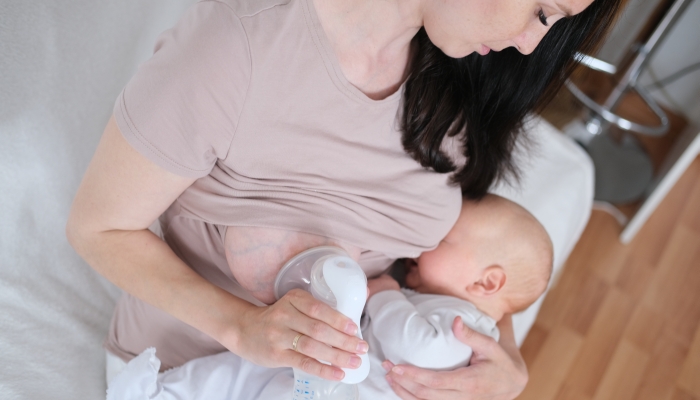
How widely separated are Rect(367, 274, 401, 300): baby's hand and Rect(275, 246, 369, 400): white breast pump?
28cm

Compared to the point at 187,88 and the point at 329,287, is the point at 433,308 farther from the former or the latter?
the point at 187,88

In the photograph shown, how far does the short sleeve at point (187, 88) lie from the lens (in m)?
0.73

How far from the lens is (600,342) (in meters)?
1.94

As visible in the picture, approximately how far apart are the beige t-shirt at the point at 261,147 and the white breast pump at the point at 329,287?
0.07 metres

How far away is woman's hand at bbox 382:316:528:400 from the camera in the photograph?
1003 millimetres

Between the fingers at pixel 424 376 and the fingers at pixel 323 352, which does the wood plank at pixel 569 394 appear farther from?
the fingers at pixel 323 352

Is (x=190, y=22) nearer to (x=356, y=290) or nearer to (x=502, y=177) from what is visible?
(x=356, y=290)

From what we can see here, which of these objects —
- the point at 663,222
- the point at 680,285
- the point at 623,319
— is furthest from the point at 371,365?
the point at 663,222

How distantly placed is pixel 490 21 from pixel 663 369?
1701 millimetres

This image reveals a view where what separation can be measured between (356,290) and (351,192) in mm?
222

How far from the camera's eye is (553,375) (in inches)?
72.1

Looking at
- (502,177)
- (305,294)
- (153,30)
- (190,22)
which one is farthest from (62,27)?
(502,177)

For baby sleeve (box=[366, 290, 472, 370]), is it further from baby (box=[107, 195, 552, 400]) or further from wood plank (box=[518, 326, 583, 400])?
wood plank (box=[518, 326, 583, 400])

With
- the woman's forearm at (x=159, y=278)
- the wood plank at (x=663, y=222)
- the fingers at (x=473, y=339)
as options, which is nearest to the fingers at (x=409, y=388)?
the fingers at (x=473, y=339)
